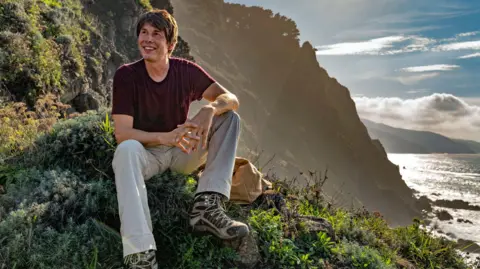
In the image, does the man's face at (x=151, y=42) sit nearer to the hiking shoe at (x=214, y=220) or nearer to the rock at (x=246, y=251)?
the hiking shoe at (x=214, y=220)

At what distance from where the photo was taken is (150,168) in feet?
11.5

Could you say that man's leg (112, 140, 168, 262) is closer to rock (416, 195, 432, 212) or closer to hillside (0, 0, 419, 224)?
hillside (0, 0, 419, 224)

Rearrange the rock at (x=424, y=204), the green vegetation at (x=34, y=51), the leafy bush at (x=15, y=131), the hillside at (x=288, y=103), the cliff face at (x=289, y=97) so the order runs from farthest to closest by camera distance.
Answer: the cliff face at (x=289, y=97) → the hillside at (x=288, y=103) → the rock at (x=424, y=204) → the green vegetation at (x=34, y=51) → the leafy bush at (x=15, y=131)

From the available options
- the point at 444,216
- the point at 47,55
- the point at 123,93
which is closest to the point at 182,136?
the point at 123,93

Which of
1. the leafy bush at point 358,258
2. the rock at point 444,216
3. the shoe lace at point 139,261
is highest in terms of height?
the shoe lace at point 139,261

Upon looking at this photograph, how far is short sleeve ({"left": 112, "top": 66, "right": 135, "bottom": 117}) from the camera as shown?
3.50 m

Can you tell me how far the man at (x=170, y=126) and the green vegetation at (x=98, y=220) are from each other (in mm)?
322

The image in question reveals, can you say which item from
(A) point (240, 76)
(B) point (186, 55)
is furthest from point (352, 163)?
(B) point (186, 55)

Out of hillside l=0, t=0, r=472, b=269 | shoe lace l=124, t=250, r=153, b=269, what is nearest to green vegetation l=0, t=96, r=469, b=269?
hillside l=0, t=0, r=472, b=269

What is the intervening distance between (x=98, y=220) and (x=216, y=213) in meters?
1.18

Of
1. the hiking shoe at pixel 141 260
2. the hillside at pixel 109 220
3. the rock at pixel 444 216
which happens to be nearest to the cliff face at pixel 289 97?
the rock at pixel 444 216

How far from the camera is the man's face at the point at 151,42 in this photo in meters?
3.66

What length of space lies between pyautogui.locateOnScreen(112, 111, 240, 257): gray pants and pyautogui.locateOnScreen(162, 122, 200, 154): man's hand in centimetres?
23

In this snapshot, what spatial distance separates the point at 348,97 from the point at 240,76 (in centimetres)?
3287
